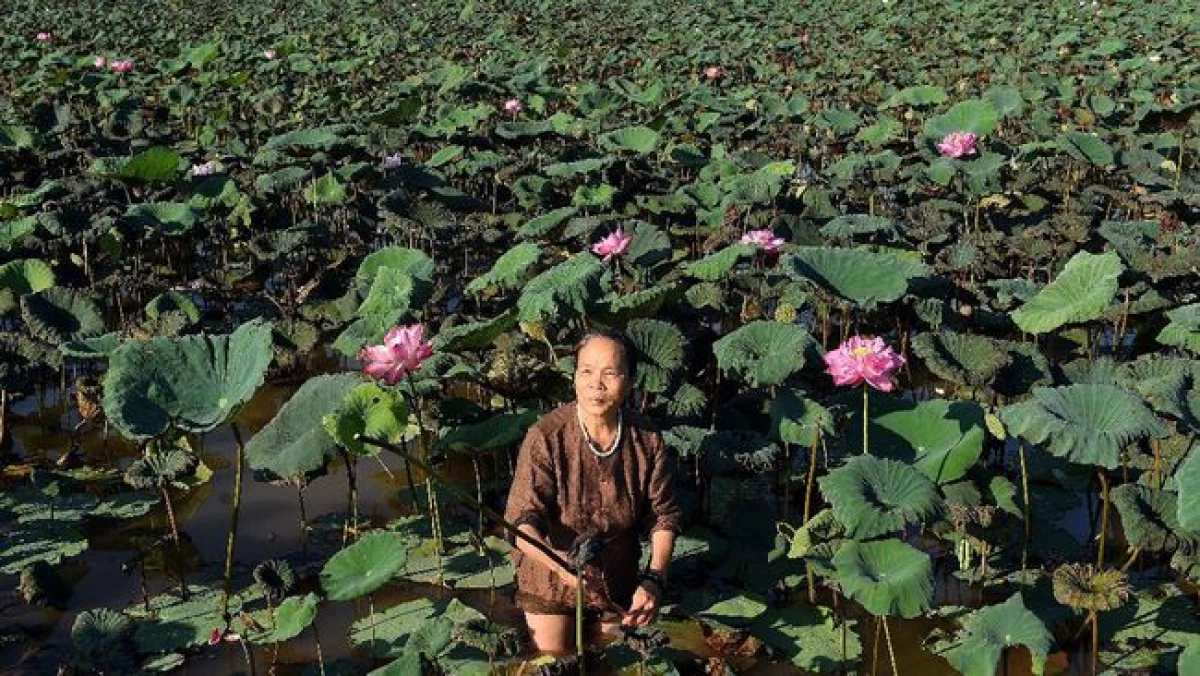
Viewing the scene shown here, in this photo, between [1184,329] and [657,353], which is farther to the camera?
[1184,329]

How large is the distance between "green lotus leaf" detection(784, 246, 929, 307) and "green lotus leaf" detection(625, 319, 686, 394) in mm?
589

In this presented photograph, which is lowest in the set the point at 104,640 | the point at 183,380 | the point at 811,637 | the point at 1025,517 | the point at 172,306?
the point at 811,637

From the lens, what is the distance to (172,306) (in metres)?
5.24

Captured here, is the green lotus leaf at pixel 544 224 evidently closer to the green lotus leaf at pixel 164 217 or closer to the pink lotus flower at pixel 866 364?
the green lotus leaf at pixel 164 217

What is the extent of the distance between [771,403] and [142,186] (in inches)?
206

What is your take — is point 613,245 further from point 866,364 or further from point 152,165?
point 152,165

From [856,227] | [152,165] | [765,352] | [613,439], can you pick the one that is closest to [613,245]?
[765,352]

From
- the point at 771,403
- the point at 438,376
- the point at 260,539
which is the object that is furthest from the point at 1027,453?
the point at 260,539

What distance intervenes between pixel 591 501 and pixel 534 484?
186 mm

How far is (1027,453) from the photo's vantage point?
445 centimetres

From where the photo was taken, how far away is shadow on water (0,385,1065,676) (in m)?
3.59

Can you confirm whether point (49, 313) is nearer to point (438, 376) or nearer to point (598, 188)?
point (438, 376)

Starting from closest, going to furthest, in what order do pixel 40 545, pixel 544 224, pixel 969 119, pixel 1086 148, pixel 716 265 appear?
pixel 40 545 → pixel 716 265 → pixel 544 224 → pixel 1086 148 → pixel 969 119

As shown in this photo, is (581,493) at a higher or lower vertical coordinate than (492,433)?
higher
